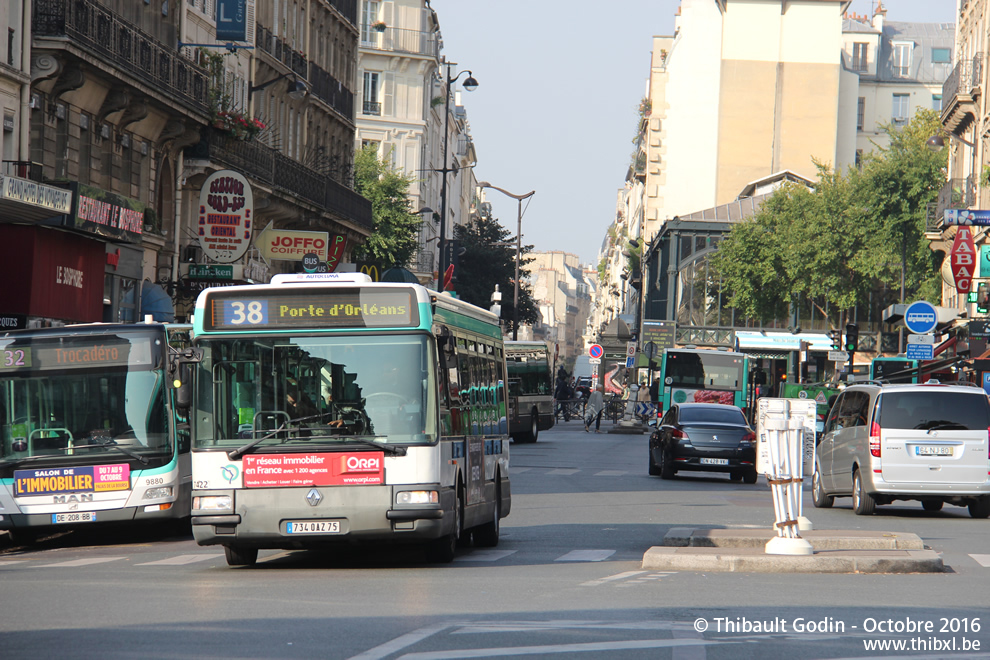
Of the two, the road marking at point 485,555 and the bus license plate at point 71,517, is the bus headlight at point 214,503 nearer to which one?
the road marking at point 485,555

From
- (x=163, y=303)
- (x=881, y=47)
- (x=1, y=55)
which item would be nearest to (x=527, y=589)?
(x=1, y=55)

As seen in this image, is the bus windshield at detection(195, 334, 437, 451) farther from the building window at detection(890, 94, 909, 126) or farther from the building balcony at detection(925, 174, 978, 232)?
the building window at detection(890, 94, 909, 126)

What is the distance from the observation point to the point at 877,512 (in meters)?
22.7

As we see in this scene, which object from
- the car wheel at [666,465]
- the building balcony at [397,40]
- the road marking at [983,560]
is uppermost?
the building balcony at [397,40]

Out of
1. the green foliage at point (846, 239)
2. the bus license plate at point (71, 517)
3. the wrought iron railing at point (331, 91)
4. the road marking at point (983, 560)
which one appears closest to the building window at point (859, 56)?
the green foliage at point (846, 239)

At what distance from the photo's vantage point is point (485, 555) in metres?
15.0

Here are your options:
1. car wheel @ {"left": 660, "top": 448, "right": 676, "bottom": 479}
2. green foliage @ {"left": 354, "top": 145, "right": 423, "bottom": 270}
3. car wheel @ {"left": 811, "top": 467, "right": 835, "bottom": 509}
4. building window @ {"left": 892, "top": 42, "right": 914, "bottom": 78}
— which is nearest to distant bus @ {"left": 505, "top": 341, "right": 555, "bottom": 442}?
car wheel @ {"left": 660, "top": 448, "right": 676, "bottom": 479}

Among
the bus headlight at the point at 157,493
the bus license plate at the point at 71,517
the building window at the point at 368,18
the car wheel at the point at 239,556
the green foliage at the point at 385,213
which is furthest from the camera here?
the building window at the point at 368,18

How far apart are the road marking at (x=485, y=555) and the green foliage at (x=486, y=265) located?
72.3 m

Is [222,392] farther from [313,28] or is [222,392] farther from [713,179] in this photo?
[713,179]

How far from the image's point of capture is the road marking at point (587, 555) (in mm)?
14273

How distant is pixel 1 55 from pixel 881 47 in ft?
286

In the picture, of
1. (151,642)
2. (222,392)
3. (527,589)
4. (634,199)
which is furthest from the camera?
(634,199)

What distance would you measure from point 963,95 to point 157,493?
4000cm
